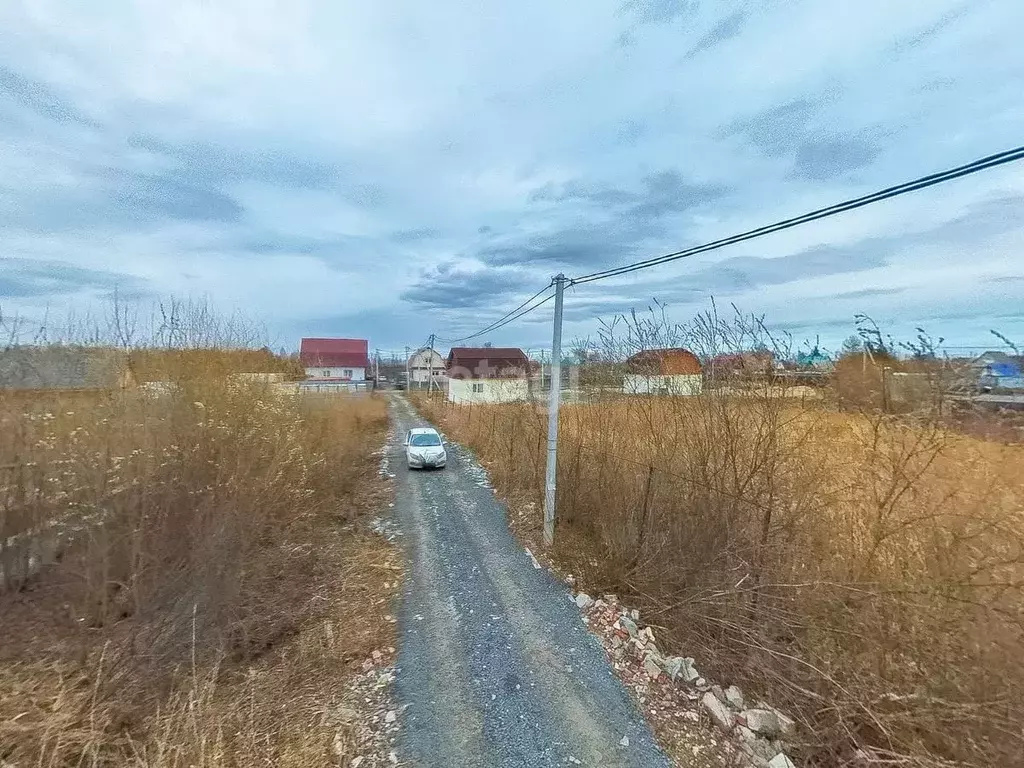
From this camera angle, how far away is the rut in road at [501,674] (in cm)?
329

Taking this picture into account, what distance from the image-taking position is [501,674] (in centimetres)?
417

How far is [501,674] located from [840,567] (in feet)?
12.1

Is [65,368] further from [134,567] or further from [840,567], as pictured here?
[840,567]

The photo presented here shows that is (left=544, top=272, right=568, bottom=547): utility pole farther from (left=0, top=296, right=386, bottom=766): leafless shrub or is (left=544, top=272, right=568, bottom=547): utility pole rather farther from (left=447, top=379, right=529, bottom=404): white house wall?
(left=447, top=379, right=529, bottom=404): white house wall

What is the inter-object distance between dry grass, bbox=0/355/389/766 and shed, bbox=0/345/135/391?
55 cm

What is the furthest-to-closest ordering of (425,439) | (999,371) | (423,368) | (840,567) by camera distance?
(423,368)
(425,439)
(840,567)
(999,371)

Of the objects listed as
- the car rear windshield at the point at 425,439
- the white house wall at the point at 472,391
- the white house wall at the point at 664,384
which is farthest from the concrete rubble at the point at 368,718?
the white house wall at the point at 472,391

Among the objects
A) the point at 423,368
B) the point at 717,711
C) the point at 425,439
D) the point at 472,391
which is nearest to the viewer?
the point at 717,711

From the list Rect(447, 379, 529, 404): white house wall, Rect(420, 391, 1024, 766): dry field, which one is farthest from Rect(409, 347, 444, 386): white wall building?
Rect(420, 391, 1024, 766): dry field

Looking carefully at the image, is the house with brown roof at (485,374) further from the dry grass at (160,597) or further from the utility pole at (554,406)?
the dry grass at (160,597)

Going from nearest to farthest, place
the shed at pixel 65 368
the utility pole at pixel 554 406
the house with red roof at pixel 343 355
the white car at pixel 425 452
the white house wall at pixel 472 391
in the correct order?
the shed at pixel 65 368 < the utility pole at pixel 554 406 < the white car at pixel 425 452 < the white house wall at pixel 472 391 < the house with red roof at pixel 343 355

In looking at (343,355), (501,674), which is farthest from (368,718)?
(343,355)

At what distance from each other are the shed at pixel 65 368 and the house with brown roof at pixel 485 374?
14143 millimetres

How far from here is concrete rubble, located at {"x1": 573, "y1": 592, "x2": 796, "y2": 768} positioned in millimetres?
3330
